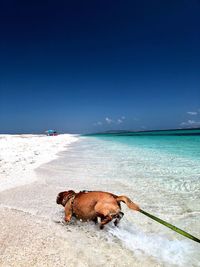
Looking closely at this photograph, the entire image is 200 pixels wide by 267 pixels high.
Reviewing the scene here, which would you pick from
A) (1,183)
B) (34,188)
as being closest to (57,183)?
(34,188)

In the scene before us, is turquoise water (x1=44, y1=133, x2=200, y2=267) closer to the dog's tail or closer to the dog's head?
the dog's tail

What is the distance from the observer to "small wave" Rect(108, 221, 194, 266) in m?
2.64

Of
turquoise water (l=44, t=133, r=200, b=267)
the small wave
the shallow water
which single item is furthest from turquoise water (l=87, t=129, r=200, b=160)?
the small wave

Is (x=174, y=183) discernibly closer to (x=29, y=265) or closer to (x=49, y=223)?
(x=49, y=223)

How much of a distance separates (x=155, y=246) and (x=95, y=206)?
Answer: 2.96 ft

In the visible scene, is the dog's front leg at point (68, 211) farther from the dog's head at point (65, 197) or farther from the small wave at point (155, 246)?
the small wave at point (155, 246)

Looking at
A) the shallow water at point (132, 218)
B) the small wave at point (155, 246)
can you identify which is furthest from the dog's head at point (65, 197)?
the small wave at point (155, 246)

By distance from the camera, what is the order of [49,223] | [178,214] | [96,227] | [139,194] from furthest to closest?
[139,194]
[178,214]
[49,223]
[96,227]

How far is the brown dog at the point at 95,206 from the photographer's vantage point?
307cm

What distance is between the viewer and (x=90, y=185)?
6262 mm

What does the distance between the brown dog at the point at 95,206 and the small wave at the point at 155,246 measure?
225 millimetres

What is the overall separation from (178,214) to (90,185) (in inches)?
107

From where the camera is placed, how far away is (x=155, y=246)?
292 centimetres

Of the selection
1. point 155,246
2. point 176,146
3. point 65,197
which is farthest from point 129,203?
point 176,146
